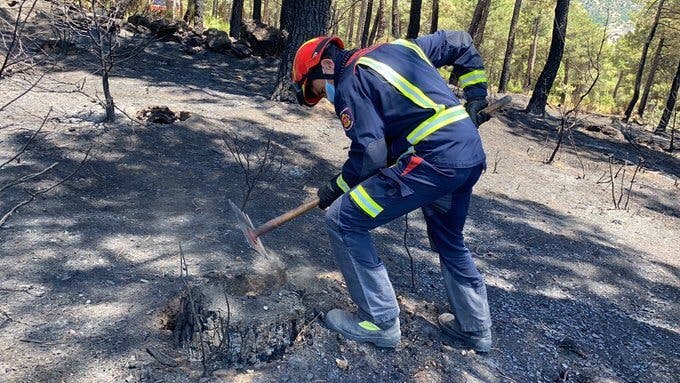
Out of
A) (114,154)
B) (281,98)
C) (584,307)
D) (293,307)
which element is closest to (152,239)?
(293,307)

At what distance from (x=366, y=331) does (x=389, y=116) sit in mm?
1188

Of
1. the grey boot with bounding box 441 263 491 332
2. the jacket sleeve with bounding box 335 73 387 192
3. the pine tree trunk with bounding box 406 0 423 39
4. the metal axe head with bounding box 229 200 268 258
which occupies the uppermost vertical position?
the pine tree trunk with bounding box 406 0 423 39

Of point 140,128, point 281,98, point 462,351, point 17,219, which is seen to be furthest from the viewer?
point 281,98

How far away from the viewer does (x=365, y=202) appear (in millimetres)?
2549

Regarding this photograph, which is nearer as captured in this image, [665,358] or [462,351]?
[462,351]

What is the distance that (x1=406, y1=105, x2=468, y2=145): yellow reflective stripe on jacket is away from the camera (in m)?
2.48

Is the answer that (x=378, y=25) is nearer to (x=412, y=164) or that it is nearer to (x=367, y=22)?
(x=367, y=22)

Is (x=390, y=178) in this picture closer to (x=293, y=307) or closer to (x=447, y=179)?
(x=447, y=179)

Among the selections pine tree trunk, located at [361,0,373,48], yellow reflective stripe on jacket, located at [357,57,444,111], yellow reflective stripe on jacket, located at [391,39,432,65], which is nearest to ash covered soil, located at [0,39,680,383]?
yellow reflective stripe on jacket, located at [357,57,444,111]

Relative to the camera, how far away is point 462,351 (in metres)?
2.99

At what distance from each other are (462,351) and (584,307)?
4.39ft

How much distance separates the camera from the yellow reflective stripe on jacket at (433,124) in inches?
97.5

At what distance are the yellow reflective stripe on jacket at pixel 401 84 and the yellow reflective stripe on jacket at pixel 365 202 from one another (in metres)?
0.51

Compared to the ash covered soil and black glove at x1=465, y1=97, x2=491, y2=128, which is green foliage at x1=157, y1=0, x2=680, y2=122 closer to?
the ash covered soil
